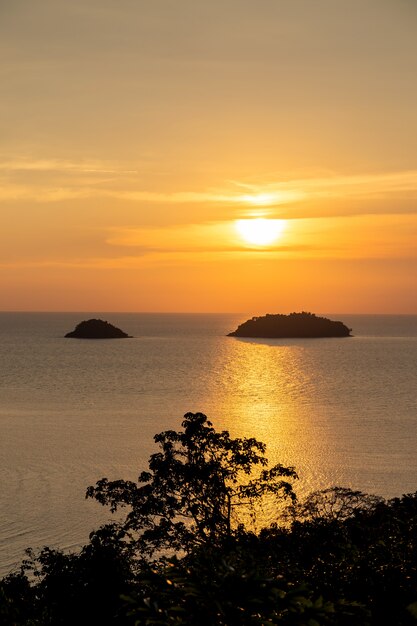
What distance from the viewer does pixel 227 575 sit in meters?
18.8

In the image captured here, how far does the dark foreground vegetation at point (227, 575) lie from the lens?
1828 cm

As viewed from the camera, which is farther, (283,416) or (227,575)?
(283,416)

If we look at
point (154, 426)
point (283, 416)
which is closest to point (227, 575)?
point (154, 426)

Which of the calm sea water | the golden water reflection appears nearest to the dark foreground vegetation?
Answer: the calm sea water

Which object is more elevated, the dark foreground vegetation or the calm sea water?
the dark foreground vegetation

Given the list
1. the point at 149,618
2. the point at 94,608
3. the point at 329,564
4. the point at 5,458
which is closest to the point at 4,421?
the point at 5,458

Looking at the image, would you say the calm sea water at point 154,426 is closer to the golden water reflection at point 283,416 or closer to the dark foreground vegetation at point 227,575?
the golden water reflection at point 283,416

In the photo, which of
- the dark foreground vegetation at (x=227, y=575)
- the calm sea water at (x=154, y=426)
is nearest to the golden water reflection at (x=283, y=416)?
the calm sea water at (x=154, y=426)

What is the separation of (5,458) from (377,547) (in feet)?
174

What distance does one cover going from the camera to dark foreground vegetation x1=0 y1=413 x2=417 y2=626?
18.3m

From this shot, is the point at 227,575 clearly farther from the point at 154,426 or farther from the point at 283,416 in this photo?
the point at 283,416

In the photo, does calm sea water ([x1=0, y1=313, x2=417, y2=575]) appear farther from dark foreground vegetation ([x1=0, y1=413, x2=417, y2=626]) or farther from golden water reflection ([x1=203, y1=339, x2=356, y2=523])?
dark foreground vegetation ([x1=0, y1=413, x2=417, y2=626])

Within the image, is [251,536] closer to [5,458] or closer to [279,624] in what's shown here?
[279,624]

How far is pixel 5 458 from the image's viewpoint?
7306 centimetres
